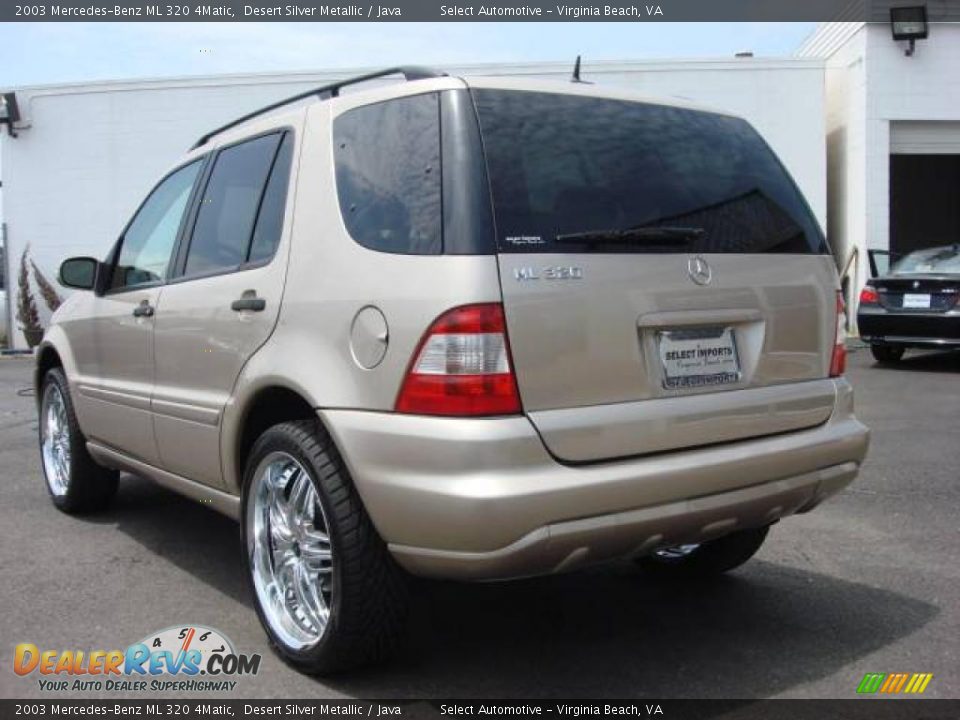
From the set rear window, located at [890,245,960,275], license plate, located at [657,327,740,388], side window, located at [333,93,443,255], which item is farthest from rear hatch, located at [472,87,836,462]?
rear window, located at [890,245,960,275]

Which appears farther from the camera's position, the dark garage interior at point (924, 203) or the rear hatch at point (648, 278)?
the dark garage interior at point (924, 203)

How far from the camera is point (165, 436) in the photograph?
3.83 metres

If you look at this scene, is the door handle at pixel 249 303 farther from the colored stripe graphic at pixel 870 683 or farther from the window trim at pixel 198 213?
the colored stripe graphic at pixel 870 683

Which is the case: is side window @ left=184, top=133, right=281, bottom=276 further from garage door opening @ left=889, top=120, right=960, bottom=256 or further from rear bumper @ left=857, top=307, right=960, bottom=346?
garage door opening @ left=889, top=120, right=960, bottom=256

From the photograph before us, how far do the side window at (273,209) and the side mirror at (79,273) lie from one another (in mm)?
1649

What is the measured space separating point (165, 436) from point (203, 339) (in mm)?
560

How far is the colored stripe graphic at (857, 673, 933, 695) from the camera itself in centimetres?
292

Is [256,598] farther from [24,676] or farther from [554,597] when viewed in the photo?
[554,597]

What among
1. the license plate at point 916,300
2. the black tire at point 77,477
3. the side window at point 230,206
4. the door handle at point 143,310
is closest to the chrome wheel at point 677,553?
the side window at point 230,206

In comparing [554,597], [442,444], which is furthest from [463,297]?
[554,597]

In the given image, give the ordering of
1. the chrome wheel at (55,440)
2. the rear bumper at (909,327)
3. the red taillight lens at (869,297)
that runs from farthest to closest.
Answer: the red taillight lens at (869,297) < the rear bumper at (909,327) < the chrome wheel at (55,440)

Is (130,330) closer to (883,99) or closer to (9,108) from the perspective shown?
(883,99)

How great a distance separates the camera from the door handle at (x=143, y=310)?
3968 mm

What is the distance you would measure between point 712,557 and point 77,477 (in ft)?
10.9
